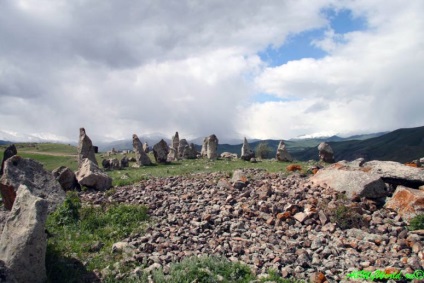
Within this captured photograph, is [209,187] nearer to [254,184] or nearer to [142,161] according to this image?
[254,184]

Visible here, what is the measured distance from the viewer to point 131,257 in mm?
12688

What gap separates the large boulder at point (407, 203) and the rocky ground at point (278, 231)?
469mm

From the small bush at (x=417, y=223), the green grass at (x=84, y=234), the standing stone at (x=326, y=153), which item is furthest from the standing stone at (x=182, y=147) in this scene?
the small bush at (x=417, y=223)

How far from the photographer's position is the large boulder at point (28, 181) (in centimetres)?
1769

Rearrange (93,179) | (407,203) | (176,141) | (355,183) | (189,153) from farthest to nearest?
(176,141), (189,153), (93,179), (355,183), (407,203)

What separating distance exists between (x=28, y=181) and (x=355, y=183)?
55.1 ft

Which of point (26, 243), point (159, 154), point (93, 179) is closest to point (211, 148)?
point (159, 154)

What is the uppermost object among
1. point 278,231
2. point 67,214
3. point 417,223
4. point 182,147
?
point 182,147

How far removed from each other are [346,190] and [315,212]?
334cm

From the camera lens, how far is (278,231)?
50.6 ft

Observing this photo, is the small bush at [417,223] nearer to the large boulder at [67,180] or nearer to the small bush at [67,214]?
the small bush at [67,214]

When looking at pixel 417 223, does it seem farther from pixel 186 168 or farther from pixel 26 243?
pixel 186 168

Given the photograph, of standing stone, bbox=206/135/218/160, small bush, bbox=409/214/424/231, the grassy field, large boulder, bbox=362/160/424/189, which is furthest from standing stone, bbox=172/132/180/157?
small bush, bbox=409/214/424/231

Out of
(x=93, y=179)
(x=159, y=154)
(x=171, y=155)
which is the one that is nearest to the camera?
(x=93, y=179)
